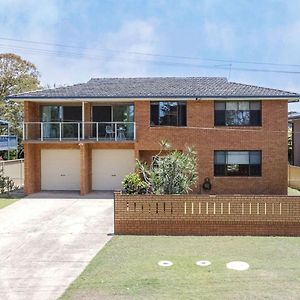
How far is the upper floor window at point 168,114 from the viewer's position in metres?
23.2

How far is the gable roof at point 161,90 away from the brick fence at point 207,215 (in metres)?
9.91

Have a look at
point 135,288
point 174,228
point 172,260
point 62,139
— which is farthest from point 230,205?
point 62,139

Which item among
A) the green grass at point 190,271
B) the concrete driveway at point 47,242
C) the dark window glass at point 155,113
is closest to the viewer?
the green grass at point 190,271

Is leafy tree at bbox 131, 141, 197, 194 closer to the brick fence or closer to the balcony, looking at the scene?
the brick fence

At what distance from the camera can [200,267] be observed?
32.1ft

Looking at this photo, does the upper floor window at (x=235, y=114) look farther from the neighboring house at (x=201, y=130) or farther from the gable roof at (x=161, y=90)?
the gable roof at (x=161, y=90)

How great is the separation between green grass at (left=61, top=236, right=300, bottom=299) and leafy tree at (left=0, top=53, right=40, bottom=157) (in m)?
33.6

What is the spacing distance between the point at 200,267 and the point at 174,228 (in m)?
3.81

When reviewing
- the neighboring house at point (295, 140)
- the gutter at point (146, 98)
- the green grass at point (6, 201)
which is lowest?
the green grass at point (6, 201)

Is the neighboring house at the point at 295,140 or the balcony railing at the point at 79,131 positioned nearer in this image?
the balcony railing at the point at 79,131

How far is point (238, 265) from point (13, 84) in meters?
38.4

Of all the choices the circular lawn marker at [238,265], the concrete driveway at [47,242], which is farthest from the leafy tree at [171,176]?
the circular lawn marker at [238,265]

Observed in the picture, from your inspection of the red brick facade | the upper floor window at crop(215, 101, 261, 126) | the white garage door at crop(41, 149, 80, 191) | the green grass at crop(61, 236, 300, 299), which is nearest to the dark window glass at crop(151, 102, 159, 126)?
the red brick facade

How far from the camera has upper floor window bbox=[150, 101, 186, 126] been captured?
23.2 meters
